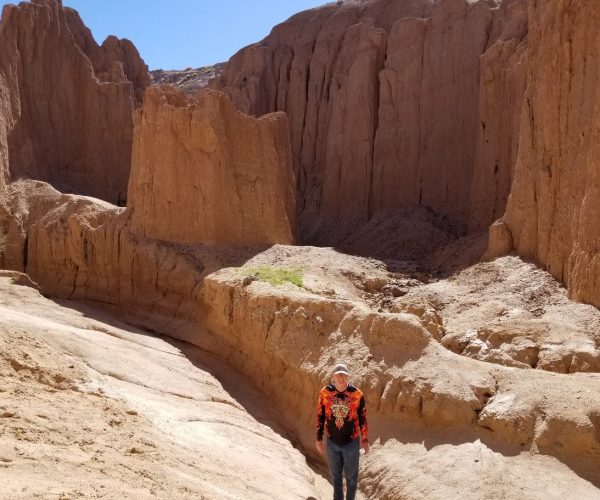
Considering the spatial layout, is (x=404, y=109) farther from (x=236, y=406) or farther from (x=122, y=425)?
(x=122, y=425)

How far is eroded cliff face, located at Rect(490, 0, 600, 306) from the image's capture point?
15.4 metres

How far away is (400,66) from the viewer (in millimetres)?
32562

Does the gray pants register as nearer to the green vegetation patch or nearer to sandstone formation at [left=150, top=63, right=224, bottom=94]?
the green vegetation patch

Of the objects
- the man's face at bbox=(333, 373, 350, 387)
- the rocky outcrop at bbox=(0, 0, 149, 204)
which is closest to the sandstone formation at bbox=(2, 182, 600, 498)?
Answer: the man's face at bbox=(333, 373, 350, 387)

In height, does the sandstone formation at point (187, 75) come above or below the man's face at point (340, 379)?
above

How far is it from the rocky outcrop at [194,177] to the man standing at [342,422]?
44.2ft

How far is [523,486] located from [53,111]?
91.1ft

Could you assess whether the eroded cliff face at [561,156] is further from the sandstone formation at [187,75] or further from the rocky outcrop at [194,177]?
the sandstone formation at [187,75]

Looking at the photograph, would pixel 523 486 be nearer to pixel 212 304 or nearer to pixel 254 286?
pixel 254 286

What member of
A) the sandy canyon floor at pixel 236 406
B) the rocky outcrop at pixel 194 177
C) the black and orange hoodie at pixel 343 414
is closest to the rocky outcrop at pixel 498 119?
the sandy canyon floor at pixel 236 406

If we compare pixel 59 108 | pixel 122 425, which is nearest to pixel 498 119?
pixel 59 108

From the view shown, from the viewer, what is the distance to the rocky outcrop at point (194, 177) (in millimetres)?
21016

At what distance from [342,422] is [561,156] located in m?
13.1

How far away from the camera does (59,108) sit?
→ 30.3 meters
